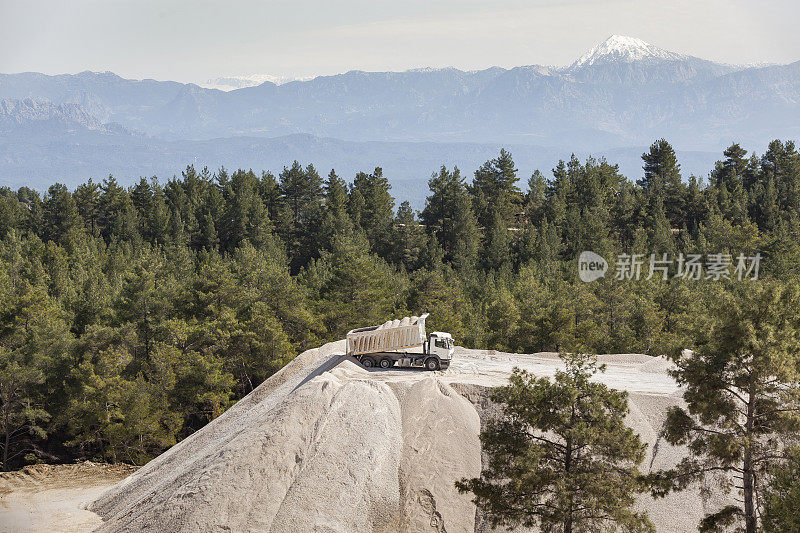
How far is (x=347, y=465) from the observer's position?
101 feet

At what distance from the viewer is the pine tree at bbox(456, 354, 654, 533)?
22.5 meters

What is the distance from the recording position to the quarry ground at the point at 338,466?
1142 inches

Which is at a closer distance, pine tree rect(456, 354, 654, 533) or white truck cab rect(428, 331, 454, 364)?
pine tree rect(456, 354, 654, 533)

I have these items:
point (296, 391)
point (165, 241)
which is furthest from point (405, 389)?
point (165, 241)

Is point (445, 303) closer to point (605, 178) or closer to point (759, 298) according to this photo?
point (759, 298)

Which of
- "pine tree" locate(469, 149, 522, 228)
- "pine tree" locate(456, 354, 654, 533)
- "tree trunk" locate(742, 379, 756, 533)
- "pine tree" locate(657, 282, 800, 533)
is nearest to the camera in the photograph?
"pine tree" locate(456, 354, 654, 533)

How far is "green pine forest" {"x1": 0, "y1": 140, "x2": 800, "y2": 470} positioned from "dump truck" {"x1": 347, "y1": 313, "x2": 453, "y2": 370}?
13.8 meters

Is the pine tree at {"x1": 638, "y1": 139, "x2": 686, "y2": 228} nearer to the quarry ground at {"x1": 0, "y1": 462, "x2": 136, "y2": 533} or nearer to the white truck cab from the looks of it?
the white truck cab

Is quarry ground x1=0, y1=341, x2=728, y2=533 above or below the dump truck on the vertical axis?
below

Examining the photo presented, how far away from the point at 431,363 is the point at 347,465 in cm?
1153

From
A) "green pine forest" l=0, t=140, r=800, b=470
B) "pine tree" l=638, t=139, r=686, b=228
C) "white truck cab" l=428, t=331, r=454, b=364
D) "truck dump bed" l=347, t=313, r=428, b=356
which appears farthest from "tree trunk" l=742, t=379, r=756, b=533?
"pine tree" l=638, t=139, r=686, b=228

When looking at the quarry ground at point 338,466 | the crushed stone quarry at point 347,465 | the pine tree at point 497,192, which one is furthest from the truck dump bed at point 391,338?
the pine tree at point 497,192

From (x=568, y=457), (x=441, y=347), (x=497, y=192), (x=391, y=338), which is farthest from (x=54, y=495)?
(x=497, y=192)

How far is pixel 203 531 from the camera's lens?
90.6ft
